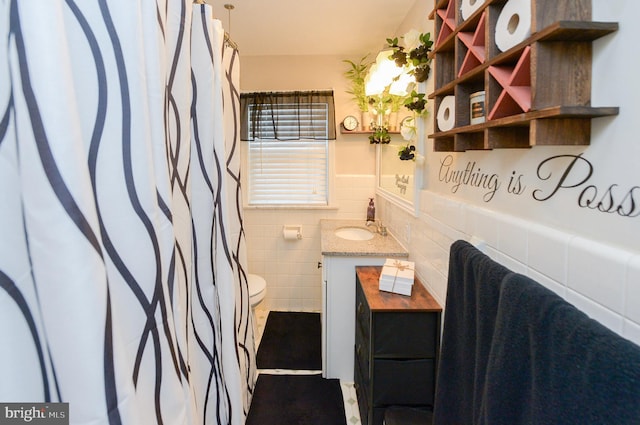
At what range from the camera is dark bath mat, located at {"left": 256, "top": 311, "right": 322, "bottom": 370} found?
7.52 feet

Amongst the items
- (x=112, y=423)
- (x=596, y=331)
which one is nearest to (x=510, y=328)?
(x=596, y=331)

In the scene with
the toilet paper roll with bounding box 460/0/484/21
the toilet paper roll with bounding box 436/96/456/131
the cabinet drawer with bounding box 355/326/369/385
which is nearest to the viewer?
the toilet paper roll with bounding box 460/0/484/21

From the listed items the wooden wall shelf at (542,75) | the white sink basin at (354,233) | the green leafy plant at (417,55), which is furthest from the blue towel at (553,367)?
the white sink basin at (354,233)

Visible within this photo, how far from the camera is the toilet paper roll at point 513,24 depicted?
28.4 inches

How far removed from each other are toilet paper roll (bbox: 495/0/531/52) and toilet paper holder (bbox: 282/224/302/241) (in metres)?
2.35

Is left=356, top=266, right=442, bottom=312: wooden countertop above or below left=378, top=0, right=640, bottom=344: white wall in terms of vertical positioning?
below

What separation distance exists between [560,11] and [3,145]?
1083mm

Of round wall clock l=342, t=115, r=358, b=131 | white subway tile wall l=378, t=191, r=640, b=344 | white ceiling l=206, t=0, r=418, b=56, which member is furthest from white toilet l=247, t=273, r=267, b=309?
white ceiling l=206, t=0, r=418, b=56

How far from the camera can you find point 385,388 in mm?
1468

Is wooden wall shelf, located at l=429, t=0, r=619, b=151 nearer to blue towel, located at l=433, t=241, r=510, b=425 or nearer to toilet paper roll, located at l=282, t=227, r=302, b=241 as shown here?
blue towel, located at l=433, t=241, r=510, b=425

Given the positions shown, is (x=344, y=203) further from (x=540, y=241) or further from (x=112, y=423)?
(x=112, y=423)

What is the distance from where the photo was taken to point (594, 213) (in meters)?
0.67

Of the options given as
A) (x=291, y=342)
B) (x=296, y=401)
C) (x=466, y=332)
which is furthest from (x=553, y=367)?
(x=291, y=342)

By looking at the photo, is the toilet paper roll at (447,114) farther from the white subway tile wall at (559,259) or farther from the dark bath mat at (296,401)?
the dark bath mat at (296,401)
